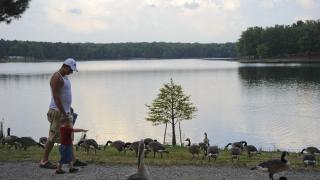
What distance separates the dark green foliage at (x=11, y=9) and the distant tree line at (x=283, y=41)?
498 ft

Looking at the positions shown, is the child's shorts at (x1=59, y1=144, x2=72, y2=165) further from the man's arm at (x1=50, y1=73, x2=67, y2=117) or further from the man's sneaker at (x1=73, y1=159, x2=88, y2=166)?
the man's sneaker at (x1=73, y1=159, x2=88, y2=166)

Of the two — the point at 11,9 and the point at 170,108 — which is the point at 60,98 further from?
the point at 170,108

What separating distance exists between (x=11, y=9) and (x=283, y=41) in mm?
164822

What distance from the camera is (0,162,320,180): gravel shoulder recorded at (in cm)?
1269

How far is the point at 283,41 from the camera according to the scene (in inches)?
7052

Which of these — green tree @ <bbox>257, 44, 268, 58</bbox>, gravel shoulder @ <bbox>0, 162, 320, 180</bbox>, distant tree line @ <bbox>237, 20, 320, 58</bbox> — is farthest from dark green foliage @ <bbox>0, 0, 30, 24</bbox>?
green tree @ <bbox>257, 44, 268, 58</bbox>

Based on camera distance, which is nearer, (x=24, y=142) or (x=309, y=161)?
(x=309, y=161)

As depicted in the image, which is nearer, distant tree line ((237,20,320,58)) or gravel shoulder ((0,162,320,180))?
gravel shoulder ((0,162,320,180))

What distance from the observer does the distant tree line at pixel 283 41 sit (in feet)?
549

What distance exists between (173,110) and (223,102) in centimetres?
2683

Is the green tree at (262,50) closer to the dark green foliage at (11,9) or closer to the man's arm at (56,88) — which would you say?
the dark green foliage at (11,9)

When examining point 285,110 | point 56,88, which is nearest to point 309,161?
point 56,88

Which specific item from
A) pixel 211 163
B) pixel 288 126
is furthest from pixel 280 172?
pixel 288 126

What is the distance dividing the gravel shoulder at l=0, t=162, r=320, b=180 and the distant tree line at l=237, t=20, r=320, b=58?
159 meters
